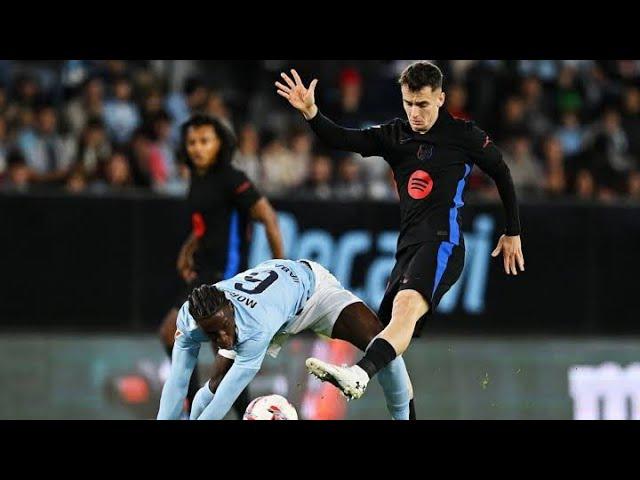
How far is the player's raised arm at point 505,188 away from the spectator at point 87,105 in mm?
6510

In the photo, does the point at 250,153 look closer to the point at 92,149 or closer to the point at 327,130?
the point at 92,149

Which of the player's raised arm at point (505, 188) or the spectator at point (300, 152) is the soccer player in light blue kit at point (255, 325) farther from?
the spectator at point (300, 152)

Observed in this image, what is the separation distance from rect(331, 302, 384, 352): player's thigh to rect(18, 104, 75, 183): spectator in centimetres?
546

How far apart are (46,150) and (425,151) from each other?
6.17 m

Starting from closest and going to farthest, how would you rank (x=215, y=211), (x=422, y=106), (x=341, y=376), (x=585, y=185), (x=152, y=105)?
1. (x=341, y=376)
2. (x=422, y=106)
3. (x=215, y=211)
4. (x=152, y=105)
5. (x=585, y=185)

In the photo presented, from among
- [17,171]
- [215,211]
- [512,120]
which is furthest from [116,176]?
[512,120]

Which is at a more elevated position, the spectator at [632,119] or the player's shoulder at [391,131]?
the spectator at [632,119]

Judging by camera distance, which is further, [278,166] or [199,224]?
[278,166]

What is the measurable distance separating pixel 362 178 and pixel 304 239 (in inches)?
63.3

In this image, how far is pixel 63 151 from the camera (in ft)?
44.8

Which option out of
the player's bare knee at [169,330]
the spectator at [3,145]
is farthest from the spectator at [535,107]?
the player's bare knee at [169,330]

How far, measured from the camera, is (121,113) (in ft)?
47.3

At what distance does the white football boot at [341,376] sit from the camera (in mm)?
7367
